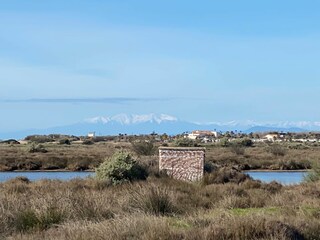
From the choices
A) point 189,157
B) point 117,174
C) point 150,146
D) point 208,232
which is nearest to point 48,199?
point 208,232

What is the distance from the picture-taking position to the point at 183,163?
1277 inches

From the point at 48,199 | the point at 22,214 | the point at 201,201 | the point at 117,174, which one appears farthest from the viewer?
the point at 117,174

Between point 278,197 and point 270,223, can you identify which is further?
point 278,197

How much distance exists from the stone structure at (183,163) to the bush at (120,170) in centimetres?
315

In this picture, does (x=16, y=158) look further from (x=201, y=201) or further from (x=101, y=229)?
(x=101, y=229)

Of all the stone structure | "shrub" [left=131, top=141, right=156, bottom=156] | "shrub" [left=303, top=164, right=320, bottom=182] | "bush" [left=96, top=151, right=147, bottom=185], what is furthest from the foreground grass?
"shrub" [left=131, top=141, right=156, bottom=156]

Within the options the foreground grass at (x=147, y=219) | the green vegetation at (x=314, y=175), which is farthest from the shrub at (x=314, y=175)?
the foreground grass at (x=147, y=219)

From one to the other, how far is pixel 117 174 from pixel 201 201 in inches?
338

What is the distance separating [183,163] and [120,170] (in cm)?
573

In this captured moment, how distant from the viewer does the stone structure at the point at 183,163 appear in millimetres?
31875

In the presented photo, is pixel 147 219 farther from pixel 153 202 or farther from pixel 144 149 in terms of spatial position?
pixel 144 149

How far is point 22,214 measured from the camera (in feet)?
40.7

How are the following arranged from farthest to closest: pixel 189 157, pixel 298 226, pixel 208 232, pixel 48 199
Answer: pixel 189 157, pixel 48 199, pixel 298 226, pixel 208 232

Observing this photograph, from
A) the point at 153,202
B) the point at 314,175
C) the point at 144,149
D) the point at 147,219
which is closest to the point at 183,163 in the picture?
the point at 314,175
